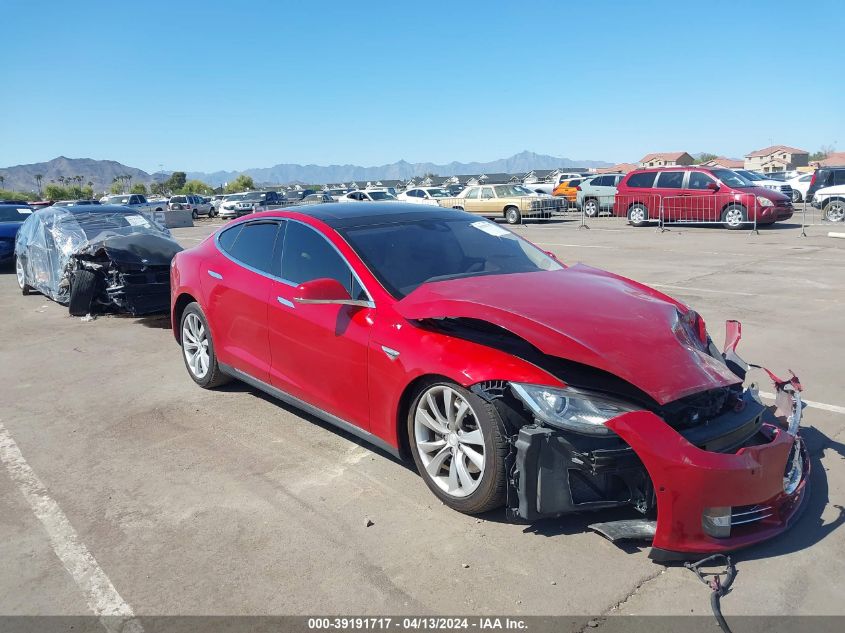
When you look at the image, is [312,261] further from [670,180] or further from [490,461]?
[670,180]

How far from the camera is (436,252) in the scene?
4.60m

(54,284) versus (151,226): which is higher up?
(151,226)

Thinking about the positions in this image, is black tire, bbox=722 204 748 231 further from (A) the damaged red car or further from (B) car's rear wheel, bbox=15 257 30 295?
(B) car's rear wheel, bbox=15 257 30 295

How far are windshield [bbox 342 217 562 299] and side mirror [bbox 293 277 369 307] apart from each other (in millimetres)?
233

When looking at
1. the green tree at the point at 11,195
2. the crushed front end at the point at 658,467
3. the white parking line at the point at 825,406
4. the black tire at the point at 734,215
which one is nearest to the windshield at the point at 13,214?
the crushed front end at the point at 658,467

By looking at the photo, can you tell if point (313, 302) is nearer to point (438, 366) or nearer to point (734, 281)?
point (438, 366)

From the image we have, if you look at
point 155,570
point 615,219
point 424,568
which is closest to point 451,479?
point 424,568

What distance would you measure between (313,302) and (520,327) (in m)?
1.48

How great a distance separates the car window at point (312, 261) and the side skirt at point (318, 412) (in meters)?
0.79

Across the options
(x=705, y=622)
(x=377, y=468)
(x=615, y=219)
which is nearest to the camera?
(x=705, y=622)

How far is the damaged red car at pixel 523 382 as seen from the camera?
3076mm

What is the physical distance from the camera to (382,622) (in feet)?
9.21

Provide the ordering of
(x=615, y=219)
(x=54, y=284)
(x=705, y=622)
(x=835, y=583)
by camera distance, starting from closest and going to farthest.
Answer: (x=705, y=622) < (x=835, y=583) < (x=54, y=284) < (x=615, y=219)

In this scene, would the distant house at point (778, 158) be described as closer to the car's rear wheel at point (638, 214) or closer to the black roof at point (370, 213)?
the car's rear wheel at point (638, 214)
